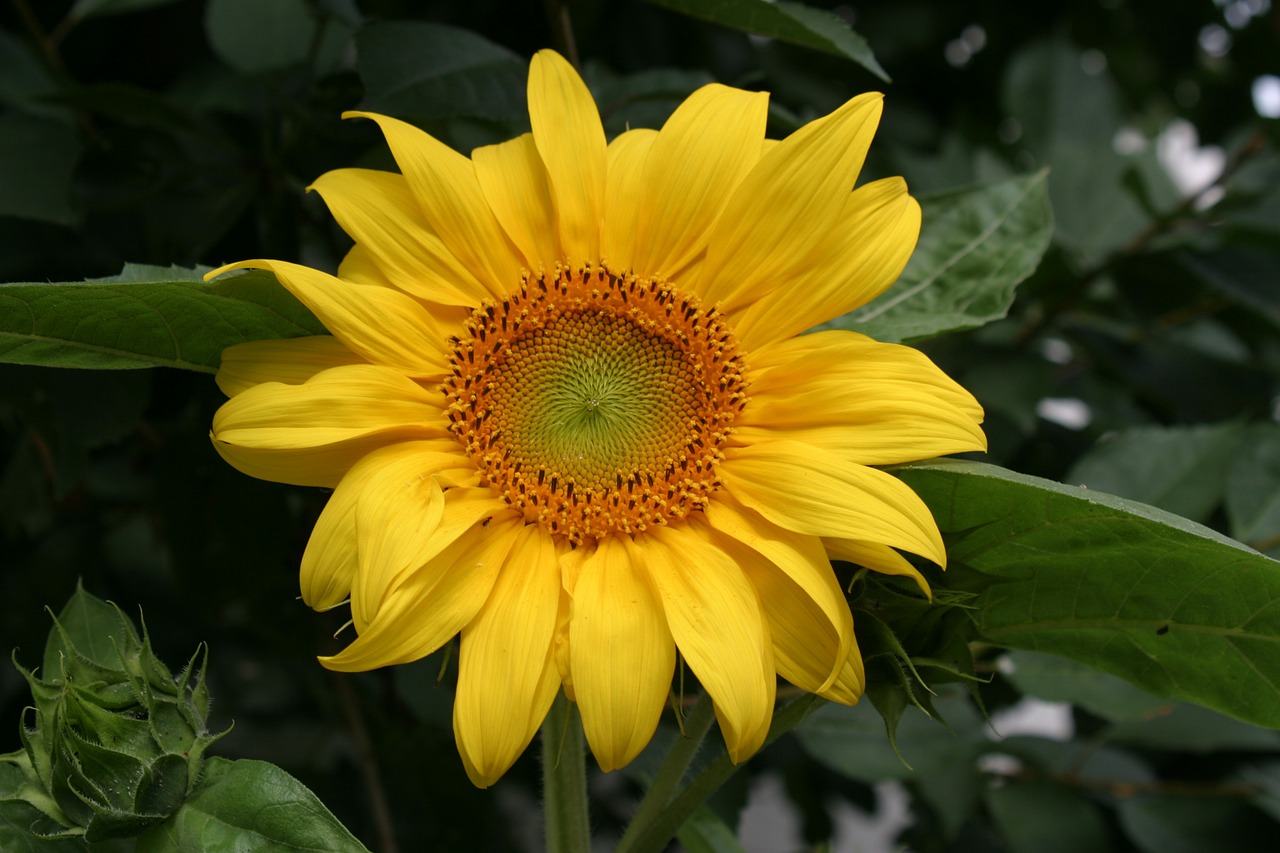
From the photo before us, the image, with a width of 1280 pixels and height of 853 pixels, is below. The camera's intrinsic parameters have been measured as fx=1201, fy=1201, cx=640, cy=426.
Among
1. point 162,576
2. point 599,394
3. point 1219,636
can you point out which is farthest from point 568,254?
point 162,576

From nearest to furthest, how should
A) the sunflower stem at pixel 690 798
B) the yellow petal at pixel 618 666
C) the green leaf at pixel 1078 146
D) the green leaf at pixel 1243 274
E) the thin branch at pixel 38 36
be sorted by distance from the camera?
the yellow petal at pixel 618 666 → the sunflower stem at pixel 690 798 → the thin branch at pixel 38 36 → the green leaf at pixel 1243 274 → the green leaf at pixel 1078 146

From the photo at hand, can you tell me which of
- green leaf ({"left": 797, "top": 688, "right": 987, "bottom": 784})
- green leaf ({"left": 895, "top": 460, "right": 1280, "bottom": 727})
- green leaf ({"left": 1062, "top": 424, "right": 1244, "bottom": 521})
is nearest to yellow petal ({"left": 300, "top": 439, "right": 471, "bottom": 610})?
Answer: green leaf ({"left": 895, "top": 460, "right": 1280, "bottom": 727})

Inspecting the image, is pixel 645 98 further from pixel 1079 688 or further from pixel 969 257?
pixel 1079 688

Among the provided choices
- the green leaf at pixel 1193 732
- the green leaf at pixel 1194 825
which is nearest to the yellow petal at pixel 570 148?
the green leaf at pixel 1193 732

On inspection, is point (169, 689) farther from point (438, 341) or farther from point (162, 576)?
point (162, 576)

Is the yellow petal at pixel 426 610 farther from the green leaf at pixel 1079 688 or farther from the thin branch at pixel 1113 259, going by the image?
the thin branch at pixel 1113 259

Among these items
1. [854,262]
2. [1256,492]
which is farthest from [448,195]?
[1256,492]

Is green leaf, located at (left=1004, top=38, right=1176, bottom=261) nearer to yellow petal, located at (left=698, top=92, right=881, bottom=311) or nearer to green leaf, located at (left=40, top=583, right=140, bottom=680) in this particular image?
yellow petal, located at (left=698, top=92, right=881, bottom=311)
